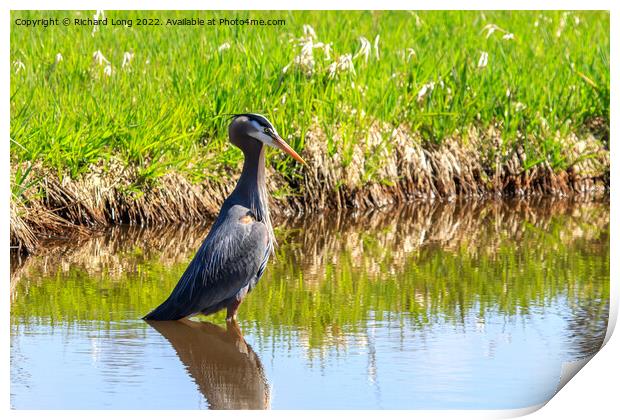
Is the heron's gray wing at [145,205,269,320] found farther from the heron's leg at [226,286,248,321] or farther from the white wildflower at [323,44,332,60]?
the white wildflower at [323,44,332,60]

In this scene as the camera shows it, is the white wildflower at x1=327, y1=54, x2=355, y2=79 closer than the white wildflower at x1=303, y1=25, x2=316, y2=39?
No

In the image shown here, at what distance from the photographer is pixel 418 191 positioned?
8.48 metres

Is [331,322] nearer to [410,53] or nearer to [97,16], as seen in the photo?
[97,16]

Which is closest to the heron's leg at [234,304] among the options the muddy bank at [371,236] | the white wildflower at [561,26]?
the muddy bank at [371,236]

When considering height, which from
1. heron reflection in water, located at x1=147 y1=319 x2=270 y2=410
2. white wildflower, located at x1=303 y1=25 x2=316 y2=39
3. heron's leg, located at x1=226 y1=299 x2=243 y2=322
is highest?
Answer: white wildflower, located at x1=303 y1=25 x2=316 y2=39

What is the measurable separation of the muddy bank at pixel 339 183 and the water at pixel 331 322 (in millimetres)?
177

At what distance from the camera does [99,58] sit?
23.5 ft

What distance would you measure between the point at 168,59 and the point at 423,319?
2.88 metres

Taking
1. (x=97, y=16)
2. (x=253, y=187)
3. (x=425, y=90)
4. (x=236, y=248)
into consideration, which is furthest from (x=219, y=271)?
(x=425, y=90)

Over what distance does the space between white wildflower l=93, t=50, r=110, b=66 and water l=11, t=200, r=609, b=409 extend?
99 centimetres

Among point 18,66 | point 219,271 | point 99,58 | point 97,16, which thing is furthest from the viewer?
point 99,58

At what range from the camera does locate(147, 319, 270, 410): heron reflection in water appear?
183 inches

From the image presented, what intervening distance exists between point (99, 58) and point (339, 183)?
1.82 metres

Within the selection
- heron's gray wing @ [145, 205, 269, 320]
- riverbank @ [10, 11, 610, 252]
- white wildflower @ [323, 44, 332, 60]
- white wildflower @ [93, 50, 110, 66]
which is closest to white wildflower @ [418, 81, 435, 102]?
riverbank @ [10, 11, 610, 252]
